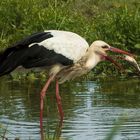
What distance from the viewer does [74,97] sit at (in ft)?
33.9

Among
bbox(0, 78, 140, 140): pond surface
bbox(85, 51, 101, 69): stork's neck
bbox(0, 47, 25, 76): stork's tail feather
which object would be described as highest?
bbox(0, 47, 25, 76): stork's tail feather

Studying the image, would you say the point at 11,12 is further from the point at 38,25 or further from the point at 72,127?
the point at 72,127

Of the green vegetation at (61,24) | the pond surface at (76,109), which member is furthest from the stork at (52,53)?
the green vegetation at (61,24)

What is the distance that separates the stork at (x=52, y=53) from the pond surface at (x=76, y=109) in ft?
1.69

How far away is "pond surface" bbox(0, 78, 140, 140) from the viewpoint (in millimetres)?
7434

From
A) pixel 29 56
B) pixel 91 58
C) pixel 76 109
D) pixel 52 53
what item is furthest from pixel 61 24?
pixel 29 56

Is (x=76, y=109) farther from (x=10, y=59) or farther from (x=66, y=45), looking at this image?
(x=10, y=59)

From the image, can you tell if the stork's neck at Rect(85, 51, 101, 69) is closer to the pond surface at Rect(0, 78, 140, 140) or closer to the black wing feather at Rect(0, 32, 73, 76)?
the black wing feather at Rect(0, 32, 73, 76)

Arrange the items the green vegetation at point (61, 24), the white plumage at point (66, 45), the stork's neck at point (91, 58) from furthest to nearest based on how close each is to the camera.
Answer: the green vegetation at point (61, 24), the stork's neck at point (91, 58), the white plumage at point (66, 45)

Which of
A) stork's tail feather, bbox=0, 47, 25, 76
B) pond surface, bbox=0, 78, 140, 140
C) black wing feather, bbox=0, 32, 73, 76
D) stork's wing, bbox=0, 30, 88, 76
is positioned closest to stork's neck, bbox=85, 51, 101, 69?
stork's wing, bbox=0, 30, 88, 76

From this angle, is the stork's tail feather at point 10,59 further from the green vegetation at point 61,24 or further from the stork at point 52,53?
the green vegetation at point 61,24

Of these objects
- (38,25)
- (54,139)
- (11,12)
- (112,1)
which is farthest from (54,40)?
(112,1)

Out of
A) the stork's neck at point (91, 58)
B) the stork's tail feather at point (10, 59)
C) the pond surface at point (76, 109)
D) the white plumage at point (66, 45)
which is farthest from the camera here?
the stork's neck at point (91, 58)

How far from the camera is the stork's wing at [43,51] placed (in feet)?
25.0
